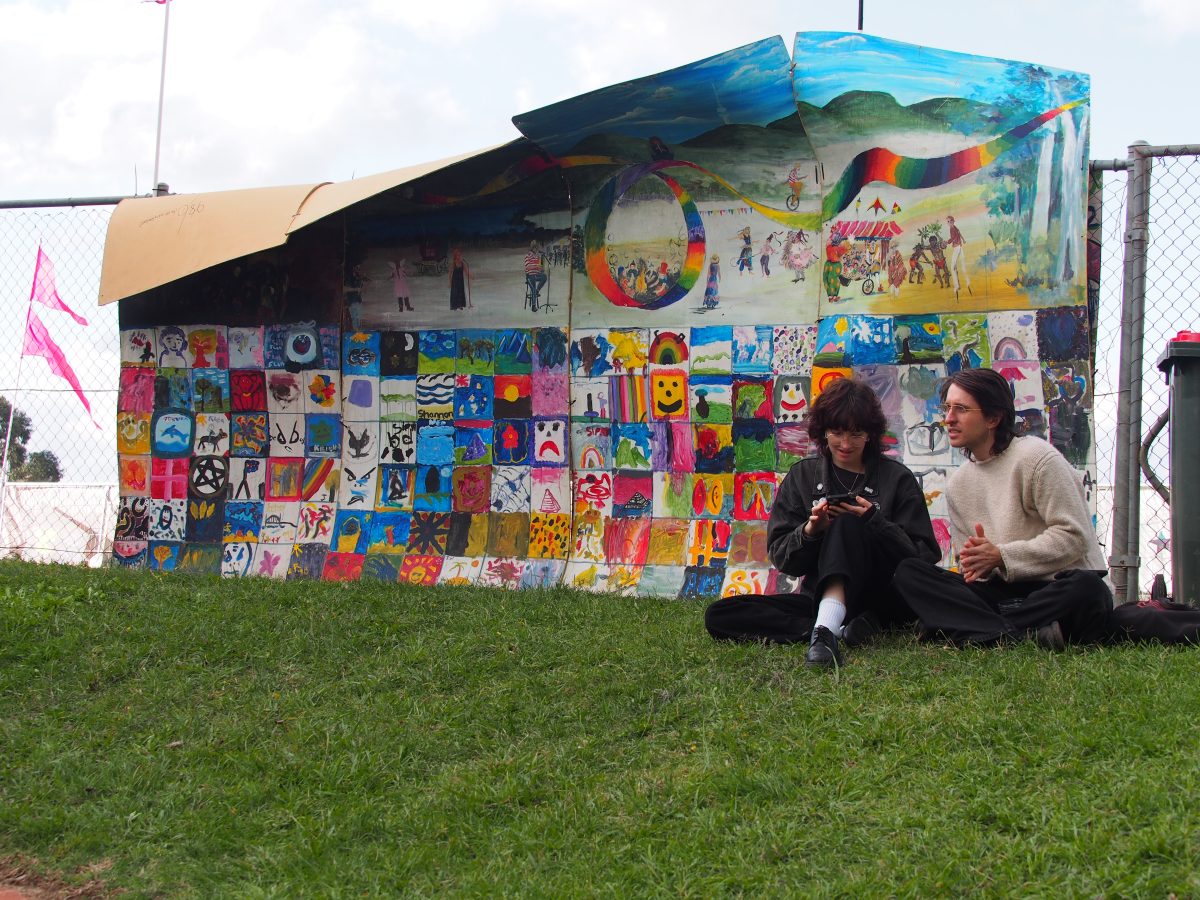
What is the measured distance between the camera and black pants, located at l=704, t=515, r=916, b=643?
16.3ft

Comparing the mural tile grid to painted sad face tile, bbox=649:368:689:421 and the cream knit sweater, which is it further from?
the cream knit sweater

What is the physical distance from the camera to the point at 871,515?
500cm

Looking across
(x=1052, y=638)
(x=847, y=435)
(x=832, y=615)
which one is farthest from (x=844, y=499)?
(x=1052, y=638)

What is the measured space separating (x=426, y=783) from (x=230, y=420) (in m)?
4.78

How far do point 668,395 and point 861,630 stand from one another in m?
2.60

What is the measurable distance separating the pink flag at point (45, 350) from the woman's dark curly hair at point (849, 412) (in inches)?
225

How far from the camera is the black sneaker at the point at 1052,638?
461cm

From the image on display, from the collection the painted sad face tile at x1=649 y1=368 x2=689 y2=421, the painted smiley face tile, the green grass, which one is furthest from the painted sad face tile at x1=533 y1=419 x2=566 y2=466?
the green grass

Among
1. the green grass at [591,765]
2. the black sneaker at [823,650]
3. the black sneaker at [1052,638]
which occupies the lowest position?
the green grass at [591,765]

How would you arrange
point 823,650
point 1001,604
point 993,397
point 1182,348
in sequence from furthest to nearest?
point 1182,348 < point 993,397 < point 1001,604 < point 823,650

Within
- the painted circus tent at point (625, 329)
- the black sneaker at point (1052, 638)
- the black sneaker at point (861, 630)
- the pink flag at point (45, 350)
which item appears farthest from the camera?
the pink flag at point (45, 350)

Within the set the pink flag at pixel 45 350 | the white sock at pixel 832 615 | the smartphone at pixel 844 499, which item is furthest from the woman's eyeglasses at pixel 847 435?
the pink flag at pixel 45 350

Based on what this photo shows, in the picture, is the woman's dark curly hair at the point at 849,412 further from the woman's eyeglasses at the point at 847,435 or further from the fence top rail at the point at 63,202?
the fence top rail at the point at 63,202

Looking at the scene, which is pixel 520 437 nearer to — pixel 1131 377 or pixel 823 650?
pixel 823 650
